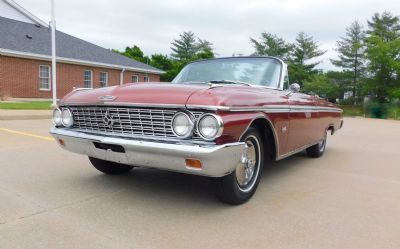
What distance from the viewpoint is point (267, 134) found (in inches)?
170

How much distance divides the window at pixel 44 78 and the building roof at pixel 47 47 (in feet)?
2.68

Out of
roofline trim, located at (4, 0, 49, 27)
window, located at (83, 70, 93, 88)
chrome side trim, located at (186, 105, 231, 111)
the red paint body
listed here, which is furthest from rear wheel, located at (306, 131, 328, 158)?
roofline trim, located at (4, 0, 49, 27)

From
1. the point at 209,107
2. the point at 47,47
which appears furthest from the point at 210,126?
the point at 47,47

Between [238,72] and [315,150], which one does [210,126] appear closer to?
[238,72]

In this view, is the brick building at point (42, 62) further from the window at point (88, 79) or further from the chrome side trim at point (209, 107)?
Result: the chrome side trim at point (209, 107)

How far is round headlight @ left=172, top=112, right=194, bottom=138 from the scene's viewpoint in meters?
3.33

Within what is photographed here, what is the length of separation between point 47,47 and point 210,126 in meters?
22.9

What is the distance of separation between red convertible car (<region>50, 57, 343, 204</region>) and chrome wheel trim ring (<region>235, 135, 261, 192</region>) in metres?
0.01

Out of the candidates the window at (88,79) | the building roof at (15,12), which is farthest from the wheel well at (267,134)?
the building roof at (15,12)

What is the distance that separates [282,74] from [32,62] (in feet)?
66.7

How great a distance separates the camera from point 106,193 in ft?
13.5

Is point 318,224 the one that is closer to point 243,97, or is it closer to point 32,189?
point 243,97

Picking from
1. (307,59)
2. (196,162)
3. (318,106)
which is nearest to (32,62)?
(318,106)

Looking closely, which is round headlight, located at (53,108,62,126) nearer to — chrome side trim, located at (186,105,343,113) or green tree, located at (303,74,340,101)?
chrome side trim, located at (186,105,343,113)
